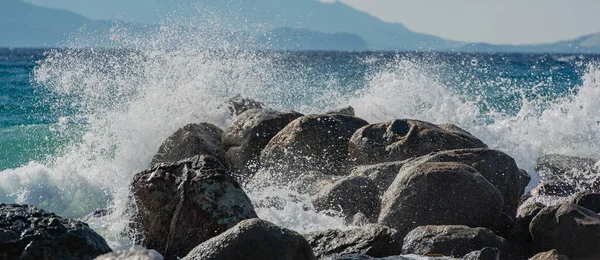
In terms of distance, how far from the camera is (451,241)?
5.55 metres

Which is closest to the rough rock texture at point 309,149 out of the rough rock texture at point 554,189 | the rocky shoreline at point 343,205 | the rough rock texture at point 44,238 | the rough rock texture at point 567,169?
the rocky shoreline at point 343,205

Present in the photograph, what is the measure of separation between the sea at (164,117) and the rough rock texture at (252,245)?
1937 millimetres

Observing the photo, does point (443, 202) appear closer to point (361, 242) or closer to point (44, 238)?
point (361, 242)

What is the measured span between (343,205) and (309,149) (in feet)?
5.06

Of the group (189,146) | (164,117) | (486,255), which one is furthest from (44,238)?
(164,117)

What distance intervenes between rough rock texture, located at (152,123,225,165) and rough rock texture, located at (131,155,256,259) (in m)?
2.46

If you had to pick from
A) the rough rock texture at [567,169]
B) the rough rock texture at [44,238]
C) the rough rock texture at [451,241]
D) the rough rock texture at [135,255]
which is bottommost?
the rough rock texture at [567,169]

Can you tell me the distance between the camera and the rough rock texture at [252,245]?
453cm

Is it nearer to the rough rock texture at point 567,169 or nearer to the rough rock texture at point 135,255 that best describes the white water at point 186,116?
the rough rock texture at point 567,169

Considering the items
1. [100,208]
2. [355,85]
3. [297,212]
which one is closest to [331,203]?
[297,212]

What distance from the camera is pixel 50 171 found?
10.4 metres

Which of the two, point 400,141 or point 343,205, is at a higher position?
point 400,141

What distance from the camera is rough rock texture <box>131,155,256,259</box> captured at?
5.70 meters

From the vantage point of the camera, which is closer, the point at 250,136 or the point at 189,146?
the point at 189,146
